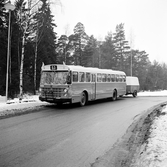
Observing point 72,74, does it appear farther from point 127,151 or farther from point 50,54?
point 50,54

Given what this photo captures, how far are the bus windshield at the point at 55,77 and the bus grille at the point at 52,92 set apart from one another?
1.59ft

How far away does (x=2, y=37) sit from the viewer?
84.8ft

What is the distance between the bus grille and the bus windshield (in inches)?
19.1

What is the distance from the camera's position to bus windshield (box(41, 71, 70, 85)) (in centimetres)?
1390

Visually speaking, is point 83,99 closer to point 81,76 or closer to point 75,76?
point 81,76

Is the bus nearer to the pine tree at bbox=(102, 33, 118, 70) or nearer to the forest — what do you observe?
the forest

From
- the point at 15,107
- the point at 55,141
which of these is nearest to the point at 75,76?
the point at 15,107

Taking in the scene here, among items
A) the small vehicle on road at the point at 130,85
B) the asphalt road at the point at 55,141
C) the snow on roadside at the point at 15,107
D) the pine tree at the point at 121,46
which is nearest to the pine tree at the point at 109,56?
the pine tree at the point at 121,46

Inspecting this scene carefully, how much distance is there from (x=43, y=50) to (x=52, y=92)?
18.4 m

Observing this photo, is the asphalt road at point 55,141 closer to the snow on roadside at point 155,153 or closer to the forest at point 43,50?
the snow on roadside at point 155,153

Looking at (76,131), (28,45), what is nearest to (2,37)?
(28,45)

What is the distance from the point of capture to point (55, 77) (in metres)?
14.1

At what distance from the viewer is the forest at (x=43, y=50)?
21.5m

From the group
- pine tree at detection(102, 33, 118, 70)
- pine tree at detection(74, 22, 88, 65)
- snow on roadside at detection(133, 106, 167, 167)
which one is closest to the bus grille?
snow on roadside at detection(133, 106, 167, 167)
